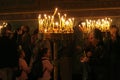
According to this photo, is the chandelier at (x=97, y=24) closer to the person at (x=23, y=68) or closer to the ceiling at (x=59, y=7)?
the ceiling at (x=59, y=7)

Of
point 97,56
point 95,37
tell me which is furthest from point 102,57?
point 95,37

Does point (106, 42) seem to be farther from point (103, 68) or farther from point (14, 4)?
point (14, 4)

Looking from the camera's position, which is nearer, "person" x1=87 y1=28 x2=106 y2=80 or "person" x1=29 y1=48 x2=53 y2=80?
"person" x1=29 y1=48 x2=53 y2=80

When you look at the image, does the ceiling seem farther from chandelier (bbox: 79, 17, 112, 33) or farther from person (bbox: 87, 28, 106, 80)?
person (bbox: 87, 28, 106, 80)

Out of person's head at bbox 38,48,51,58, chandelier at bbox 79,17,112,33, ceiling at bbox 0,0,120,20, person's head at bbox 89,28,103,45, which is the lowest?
person's head at bbox 38,48,51,58

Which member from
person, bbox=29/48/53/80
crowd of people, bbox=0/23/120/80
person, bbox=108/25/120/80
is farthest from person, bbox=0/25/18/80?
person, bbox=108/25/120/80

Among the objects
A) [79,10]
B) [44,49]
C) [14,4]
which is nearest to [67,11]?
[79,10]

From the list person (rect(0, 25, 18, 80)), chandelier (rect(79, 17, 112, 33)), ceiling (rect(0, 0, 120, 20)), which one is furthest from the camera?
ceiling (rect(0, 0, 120, 20))

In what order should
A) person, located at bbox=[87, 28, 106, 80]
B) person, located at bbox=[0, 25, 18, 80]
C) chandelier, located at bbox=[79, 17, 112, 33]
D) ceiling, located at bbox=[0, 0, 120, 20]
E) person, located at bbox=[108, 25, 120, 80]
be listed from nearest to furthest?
person, located at bbox=[0, 25, 18, 80]
person, located at bbox=[108, 25, 120, 80]
person, located at bbox=[87, 28, 106, 80]
chandelier, located at bbox=[79, 17, 112, 33]
ceiling, located at bbox=[0, 0, 120, 20]

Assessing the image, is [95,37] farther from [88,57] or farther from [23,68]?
[23,68]

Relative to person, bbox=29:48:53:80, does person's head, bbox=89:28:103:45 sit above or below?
above

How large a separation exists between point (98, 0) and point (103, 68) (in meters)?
3.27

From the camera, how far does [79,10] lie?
10766mm

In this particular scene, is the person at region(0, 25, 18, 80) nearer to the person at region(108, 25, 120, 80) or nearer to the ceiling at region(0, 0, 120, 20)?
the person at region(108, 25, 120, 80)
